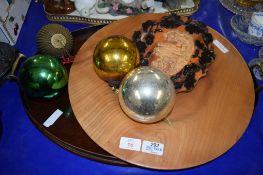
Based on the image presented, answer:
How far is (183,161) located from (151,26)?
384mm

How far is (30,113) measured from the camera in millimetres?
851

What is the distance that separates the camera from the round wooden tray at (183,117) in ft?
2.31

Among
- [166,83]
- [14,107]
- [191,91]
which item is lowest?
[14,107]

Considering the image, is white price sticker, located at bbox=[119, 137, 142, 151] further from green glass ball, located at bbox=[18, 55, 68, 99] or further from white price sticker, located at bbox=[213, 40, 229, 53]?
white price sticker, located at bbox=[213, 40, 229, 53]

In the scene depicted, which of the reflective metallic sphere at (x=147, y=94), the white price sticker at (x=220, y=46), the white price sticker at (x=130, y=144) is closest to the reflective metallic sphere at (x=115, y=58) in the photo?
the reflective metallic sphere at (x=147, y=94)

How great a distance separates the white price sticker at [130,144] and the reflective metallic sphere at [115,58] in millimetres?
158

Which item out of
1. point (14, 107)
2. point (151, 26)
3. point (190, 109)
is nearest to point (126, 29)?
point (151, 26)

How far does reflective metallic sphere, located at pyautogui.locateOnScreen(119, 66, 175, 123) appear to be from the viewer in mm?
651

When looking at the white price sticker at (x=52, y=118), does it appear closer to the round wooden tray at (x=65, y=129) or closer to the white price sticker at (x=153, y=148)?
the round wooden tray at (x=65, y=129)

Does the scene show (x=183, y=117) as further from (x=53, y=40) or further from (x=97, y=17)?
(x=97, y=17)

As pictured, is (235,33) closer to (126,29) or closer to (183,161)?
(126,29)

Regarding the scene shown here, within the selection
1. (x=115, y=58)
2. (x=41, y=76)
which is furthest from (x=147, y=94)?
(x=41, y=76)

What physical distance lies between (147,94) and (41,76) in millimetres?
281

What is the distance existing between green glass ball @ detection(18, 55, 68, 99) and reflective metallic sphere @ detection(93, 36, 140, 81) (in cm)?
11
